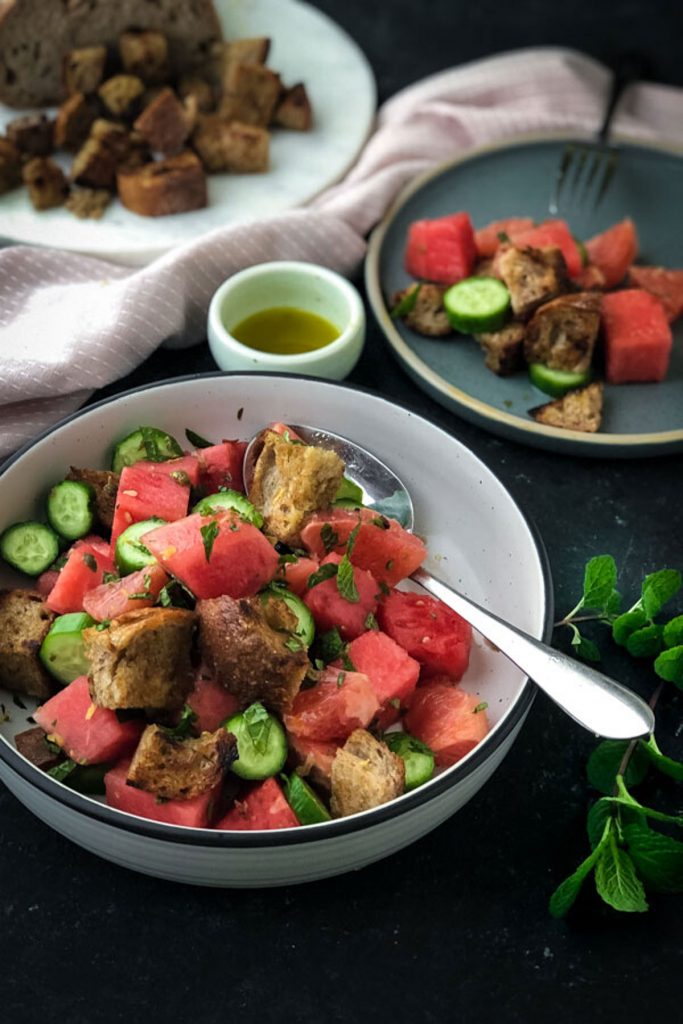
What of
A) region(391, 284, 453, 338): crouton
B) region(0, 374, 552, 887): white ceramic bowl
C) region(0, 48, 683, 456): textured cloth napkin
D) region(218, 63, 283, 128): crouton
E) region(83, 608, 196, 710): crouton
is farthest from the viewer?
region(218, 63, 283, 128): crouton

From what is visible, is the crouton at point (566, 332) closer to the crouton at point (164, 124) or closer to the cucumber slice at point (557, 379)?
the cucumber slice at point (557, 379)

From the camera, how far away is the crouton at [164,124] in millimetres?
3432

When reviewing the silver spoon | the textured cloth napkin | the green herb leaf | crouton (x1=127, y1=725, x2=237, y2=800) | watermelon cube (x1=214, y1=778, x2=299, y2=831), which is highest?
the green herb leaf

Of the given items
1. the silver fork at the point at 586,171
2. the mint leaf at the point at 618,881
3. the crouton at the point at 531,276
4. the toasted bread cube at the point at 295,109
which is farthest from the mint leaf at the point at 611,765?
the toasted bread cube at the point at 295,109

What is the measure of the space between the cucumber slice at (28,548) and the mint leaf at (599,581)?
1163mm

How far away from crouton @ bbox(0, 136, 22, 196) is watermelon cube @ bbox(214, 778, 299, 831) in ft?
7.35

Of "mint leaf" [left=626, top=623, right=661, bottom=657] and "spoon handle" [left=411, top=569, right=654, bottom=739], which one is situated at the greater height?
"spoon handle" [left=411, top=569, right=654, bottom=739]

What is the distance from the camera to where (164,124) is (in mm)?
3447

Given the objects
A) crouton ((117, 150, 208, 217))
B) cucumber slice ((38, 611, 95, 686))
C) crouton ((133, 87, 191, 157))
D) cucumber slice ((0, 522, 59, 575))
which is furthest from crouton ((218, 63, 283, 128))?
cucumber slice ((38, 611, 95, 686))

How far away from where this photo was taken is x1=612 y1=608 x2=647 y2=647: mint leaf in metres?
2.41

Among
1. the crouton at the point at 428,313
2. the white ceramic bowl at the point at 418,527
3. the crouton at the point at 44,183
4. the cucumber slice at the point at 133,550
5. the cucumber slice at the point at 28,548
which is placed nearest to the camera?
the white ceramic bowl at the point at 418,527

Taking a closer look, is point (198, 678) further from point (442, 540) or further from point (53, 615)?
point (442, 540)

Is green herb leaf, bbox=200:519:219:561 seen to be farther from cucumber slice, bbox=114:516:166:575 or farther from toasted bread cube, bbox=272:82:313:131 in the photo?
toasted bread cube, bbox=272:82:313:131

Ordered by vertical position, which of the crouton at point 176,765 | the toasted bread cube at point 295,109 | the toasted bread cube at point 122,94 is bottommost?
the crouton at point 176,765
